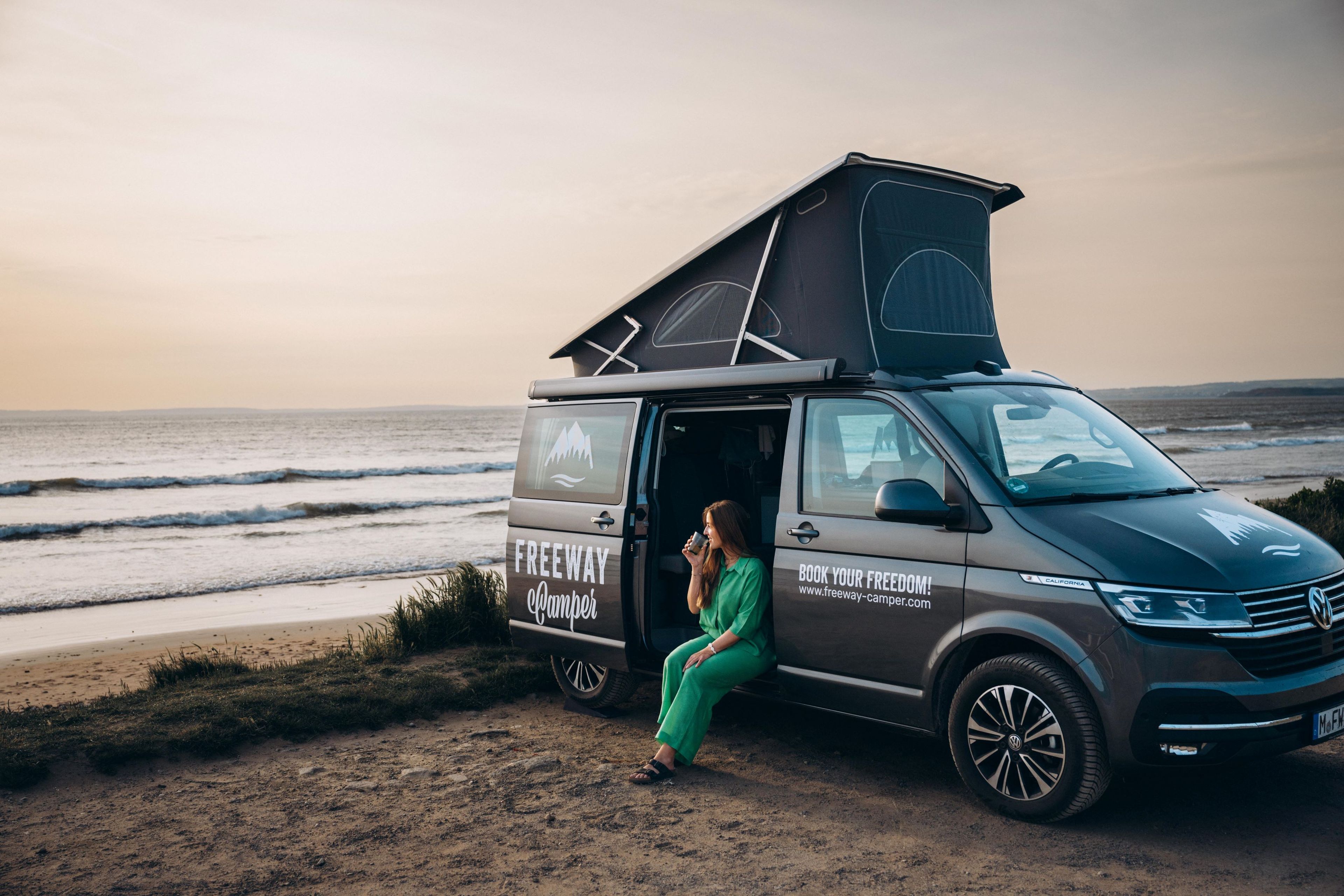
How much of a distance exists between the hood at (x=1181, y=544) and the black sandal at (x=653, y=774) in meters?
2.30

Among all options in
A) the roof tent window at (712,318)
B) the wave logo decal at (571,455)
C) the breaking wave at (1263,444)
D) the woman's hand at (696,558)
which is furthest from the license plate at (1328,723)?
the breaking wave at (1263,444)

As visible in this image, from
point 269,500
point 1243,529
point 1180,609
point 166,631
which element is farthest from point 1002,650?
point 269,500

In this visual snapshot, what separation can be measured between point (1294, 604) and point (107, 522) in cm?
2634

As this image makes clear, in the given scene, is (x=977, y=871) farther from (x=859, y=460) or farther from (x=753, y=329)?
(x=753, y=329)

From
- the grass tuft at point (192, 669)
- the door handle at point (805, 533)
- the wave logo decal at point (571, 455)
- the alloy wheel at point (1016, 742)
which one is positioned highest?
the wave logo decal at point (571, 455)

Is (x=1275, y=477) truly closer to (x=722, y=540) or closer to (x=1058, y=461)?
(x=1058, y=461)

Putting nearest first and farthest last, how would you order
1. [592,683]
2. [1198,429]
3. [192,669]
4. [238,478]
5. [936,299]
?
[936,299] → [592,683] → [192,669] → [238,478] → [1198,429]

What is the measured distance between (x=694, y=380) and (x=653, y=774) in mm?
2252

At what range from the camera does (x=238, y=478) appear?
36.8m

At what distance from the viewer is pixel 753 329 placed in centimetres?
584

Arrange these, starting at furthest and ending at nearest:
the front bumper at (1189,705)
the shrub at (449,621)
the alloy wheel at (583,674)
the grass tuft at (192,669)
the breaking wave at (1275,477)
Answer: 1. the breaking wave at (1275,477)
2. the shrub at (449,621)
3. the grass tuft at (192,669)
4. the alloy wheel at (583,674)
5. the front bumper at (1189,705)

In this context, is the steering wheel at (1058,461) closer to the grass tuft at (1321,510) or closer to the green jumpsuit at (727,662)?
the green jumpsuit at (727,662)

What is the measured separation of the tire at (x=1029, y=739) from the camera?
4039 mm

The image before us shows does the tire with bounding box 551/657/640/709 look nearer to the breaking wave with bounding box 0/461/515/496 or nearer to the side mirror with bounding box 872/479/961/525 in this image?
the side mirror with bounding box 872/479/961/525
